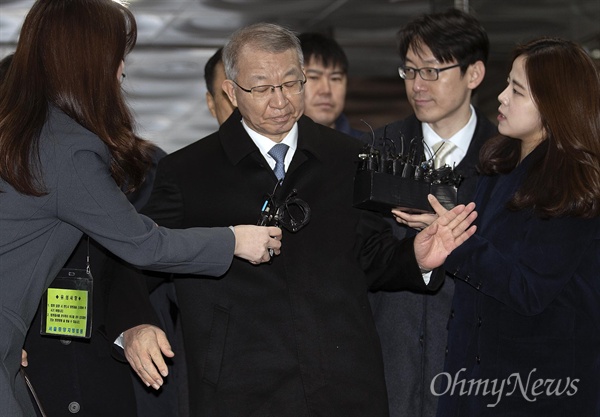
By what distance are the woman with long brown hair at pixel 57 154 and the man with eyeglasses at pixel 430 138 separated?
1161 mm

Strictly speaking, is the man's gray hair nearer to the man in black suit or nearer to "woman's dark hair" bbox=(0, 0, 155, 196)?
the man in black suit

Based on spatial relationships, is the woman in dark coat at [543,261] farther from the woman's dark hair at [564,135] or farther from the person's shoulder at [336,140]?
the person's shoulder at [336,140]

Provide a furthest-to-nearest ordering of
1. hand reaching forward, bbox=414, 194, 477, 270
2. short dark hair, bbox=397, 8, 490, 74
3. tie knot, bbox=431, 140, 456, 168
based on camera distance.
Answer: short dark hair, bbox=397, 8, 490, 74
tie knot, bbox=431, 140, 456, 168
hand reaching forward, bbox=414, 194, 477, 270

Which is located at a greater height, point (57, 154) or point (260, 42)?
point (260, 42)

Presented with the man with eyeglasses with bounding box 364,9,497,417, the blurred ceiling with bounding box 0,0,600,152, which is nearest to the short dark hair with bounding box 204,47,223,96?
the man with eyeglasses with bounding box 364,9,497,417

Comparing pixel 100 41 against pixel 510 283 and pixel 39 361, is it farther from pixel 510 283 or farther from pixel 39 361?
pixel 510 283

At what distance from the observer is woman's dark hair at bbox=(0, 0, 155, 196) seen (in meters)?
2.45

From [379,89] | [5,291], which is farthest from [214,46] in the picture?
[5,291]

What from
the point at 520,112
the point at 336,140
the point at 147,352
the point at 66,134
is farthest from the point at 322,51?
the point at 66,134

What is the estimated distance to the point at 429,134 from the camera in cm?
373

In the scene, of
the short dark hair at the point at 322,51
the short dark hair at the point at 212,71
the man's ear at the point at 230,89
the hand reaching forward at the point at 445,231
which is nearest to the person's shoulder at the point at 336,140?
the man's ear at the point at 230,89

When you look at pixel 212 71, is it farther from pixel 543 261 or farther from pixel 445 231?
pixel 543 261

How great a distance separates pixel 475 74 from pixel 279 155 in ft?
3.51

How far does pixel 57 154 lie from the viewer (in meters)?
2.45
